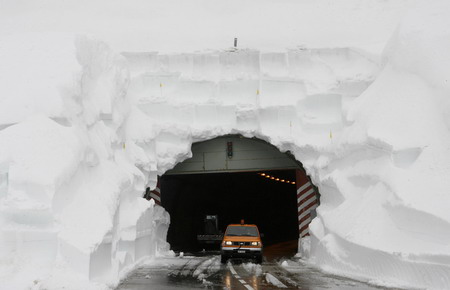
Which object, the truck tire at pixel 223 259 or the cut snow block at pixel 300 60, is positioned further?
the cut snow block at pixel 300 60

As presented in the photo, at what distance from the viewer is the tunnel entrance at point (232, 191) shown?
23062 mm

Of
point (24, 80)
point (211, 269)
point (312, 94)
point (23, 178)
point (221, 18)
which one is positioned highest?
point (221, 18)

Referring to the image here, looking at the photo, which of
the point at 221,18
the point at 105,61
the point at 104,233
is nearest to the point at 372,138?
the point at 104,233

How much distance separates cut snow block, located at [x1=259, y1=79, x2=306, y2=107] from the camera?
20.2 metres

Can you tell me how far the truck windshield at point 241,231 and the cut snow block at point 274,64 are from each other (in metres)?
6.69

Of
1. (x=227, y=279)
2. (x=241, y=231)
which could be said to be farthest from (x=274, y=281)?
(x=241, y=231)

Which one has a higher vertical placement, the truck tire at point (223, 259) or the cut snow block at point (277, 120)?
the cut snow block at point (277, 120)

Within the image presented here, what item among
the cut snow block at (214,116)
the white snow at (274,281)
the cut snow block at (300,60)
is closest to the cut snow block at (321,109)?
the cut snow block at (300,60)

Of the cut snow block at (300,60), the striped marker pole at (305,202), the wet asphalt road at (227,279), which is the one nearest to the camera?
the wet asphalt road at (227,279)

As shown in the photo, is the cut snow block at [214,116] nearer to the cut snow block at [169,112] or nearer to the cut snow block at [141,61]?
the cut snow block at [169,112]

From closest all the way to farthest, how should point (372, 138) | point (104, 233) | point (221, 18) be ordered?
point (104, 233) → point (372, 138) → point (221, 18)

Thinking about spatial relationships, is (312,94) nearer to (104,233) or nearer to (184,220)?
(104,233)

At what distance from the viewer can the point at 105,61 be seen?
1717 centimetres

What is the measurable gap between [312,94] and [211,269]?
8404mm
